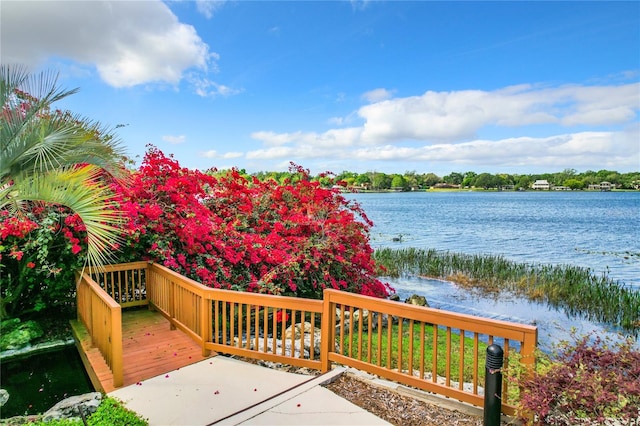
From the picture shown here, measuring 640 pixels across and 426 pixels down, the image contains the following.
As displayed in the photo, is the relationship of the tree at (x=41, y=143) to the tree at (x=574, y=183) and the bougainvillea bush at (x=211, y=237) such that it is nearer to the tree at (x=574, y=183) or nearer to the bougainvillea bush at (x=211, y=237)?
the bougainvillea bush at (x=211, y=237)

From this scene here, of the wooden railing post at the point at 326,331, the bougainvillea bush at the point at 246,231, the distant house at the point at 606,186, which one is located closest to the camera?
the wooden railing post at the point at 326,331

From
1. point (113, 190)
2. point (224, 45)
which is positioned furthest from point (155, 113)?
point (113, 190)

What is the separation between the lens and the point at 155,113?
1172 centimetres

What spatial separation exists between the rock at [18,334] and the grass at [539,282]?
6.52m

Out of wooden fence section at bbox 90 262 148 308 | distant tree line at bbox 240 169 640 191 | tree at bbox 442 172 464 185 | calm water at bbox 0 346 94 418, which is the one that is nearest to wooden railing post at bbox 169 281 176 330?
wooden fence section at bbox 90 262 148 308

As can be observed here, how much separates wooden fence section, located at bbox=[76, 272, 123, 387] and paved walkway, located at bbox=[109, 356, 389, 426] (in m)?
0.33

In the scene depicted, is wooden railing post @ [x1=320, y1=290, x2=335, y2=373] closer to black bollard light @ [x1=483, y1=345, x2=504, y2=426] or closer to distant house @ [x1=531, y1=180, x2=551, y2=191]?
black bollard light @ [x1=483, y1=345, x2=504, y2=426]

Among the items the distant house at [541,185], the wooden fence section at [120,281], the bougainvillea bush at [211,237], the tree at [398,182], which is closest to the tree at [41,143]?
the bougainvillea bush at [211,237]

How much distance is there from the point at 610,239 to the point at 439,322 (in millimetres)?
24909

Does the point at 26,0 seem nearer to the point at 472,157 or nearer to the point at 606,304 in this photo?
the point at 606,304

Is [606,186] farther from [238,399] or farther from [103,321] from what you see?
[103,321]

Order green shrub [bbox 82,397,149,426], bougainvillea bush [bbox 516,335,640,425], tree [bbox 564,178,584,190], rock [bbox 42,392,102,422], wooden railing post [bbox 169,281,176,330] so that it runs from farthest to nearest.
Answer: tree [bbox 564,178,584,190]
wooden railing post [bbox 169,281,176,330]
rock [bbox 42,392,102,422]
green shrub [bbox 82,397,149,426]
bougainvillea bush [bbox 516,335,640,425]

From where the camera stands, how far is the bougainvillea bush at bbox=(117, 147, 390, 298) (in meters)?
6.11

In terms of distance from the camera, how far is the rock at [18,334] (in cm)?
498
